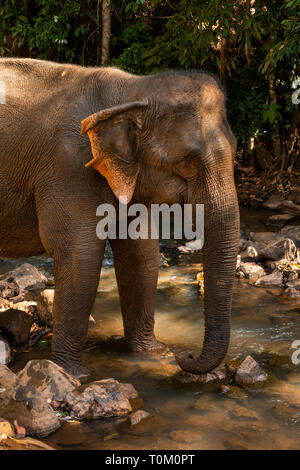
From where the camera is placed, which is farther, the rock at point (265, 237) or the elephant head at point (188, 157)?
the rock at point (265, 237)

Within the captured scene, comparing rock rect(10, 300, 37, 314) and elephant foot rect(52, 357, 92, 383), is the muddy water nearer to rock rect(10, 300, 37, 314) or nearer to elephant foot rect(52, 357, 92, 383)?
elephant foot rect(52, 357, 92, 383)

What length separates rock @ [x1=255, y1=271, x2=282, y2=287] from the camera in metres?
6.45

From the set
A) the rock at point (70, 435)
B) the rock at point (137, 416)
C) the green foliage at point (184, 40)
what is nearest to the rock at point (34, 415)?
the rock at point (70, 435)

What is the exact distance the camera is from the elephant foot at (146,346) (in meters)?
4.75

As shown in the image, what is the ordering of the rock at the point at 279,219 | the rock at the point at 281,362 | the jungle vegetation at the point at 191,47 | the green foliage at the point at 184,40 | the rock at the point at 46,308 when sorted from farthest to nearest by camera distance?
the rock at the point at 279,219 < the jungle vegetation at the point at 191,47 < the green foliage at the point at 184,40 < the rock at the point at 46,308 < the rock at the point at 281,362

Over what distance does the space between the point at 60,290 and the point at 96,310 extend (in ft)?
5.61

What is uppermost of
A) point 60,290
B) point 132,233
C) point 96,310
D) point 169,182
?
point 169,182

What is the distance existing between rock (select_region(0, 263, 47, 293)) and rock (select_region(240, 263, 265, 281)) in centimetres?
214

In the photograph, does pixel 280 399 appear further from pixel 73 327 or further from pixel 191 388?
pixel 73 327

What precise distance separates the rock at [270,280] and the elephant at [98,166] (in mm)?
2660

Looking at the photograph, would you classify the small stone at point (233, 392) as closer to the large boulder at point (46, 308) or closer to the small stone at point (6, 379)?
the small stone at point (6, 379)
